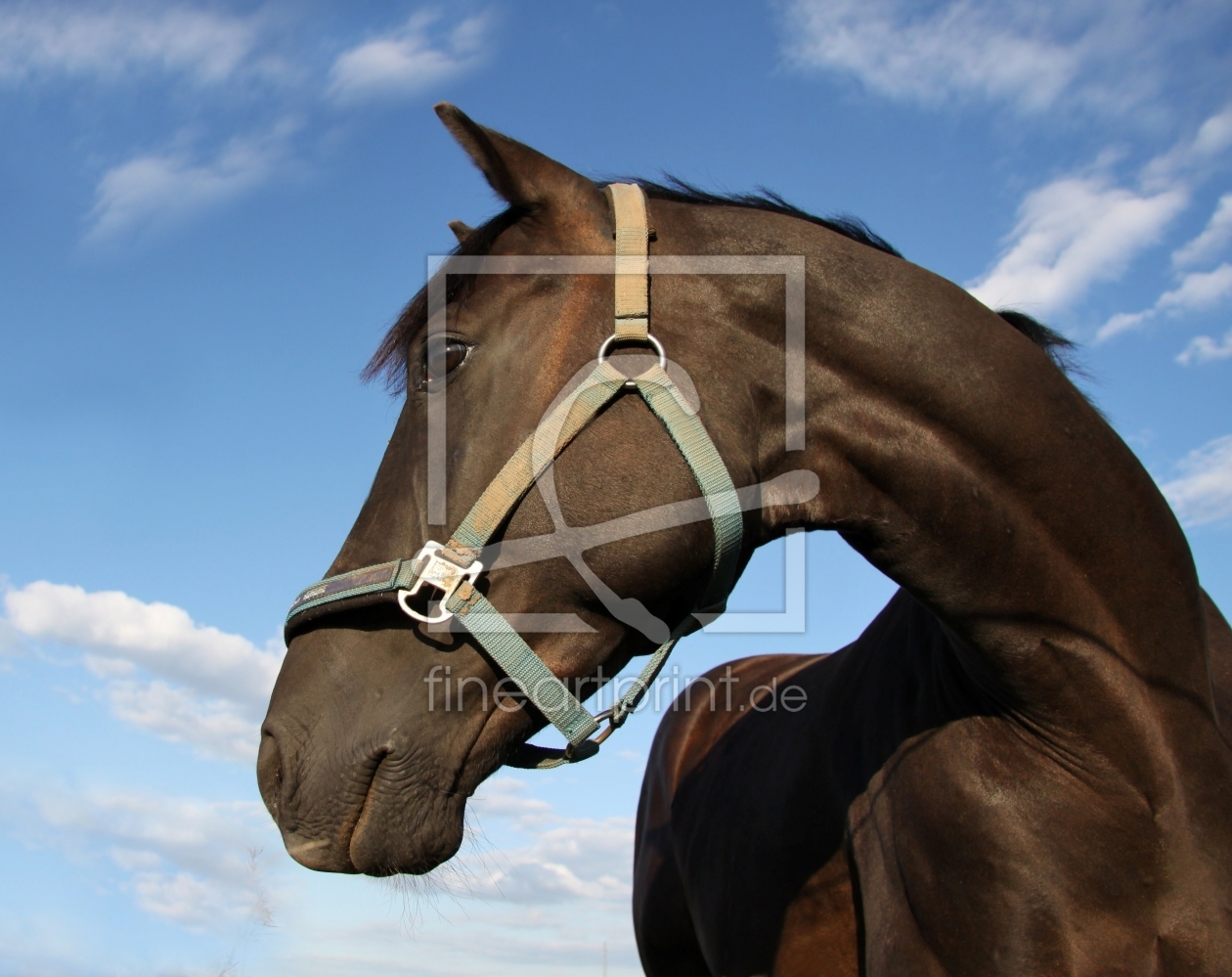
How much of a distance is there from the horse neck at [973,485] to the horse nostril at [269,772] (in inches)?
46.2

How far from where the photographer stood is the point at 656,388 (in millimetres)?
2305

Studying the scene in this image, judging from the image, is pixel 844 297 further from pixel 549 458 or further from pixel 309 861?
pixel 309 861

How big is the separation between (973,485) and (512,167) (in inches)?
49.9

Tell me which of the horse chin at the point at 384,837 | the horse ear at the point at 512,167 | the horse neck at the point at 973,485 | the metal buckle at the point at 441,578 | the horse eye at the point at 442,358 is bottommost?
the horse chin at the point at 384,837

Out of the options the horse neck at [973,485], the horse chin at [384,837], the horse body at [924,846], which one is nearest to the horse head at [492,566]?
the horse chin at [384,837]

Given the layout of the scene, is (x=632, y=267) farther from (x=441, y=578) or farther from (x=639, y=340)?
(x=441, y=578)

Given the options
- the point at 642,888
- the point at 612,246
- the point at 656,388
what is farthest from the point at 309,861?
the point at 642,888

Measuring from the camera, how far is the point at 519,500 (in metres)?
2.26

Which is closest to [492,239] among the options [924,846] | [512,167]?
[512,167]

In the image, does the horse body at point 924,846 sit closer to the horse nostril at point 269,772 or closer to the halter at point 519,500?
the halter at point 519,500

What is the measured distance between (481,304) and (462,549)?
597mm

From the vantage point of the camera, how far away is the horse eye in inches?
96.3

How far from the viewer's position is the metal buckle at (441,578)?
2199mm

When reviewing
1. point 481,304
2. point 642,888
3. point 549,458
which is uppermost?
point 481,304
